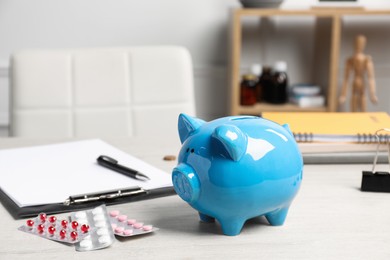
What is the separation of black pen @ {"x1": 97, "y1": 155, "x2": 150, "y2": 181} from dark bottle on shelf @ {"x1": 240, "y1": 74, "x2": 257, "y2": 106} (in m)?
1.58

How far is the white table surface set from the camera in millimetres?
810

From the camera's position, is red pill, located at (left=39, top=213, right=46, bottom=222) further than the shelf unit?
No

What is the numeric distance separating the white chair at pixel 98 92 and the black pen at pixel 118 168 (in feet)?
2.00

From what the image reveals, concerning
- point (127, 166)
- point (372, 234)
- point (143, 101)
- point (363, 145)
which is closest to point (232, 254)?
point (372, 234)

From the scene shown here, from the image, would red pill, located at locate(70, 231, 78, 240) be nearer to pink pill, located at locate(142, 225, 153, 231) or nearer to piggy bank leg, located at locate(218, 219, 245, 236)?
pink pill, located at locate(142, 225, 153, 231)

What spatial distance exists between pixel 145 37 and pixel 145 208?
78.7 inches

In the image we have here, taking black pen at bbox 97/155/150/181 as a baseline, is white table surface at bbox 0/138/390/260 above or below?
below

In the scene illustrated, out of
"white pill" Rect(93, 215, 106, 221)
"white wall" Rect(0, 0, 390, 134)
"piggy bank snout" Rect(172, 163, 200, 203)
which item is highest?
"white wall" Rect(0, 0, 390, 134)

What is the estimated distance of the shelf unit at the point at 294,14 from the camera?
102 inches

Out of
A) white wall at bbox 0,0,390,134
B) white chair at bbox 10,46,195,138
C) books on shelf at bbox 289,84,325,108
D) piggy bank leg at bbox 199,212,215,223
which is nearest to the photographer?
piggy bank leg at bbox 199,212,215,223

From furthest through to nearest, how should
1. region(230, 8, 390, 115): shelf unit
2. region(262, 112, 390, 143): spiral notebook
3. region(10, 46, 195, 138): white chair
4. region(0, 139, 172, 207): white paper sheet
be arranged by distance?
region(230, 8, 390, 115): shelf unit → region(10, 46, 195, 138): white chair → region(262, 112, 390, 143): spiral notebook → region(0, 139, 172, 207): white paper sheet

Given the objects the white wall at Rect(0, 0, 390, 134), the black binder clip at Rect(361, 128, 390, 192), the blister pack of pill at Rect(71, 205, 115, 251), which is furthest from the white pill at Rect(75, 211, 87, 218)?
the white wall at Rect(0, 0, 390, 134)

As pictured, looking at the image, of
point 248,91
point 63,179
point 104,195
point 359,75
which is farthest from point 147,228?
point 359,75

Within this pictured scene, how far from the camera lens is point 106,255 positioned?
804mm
